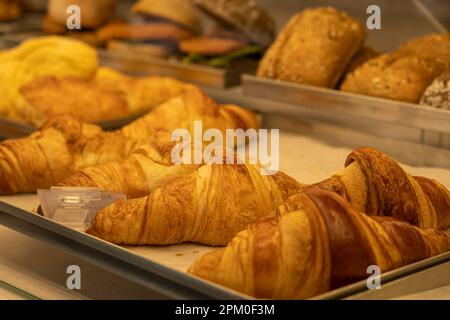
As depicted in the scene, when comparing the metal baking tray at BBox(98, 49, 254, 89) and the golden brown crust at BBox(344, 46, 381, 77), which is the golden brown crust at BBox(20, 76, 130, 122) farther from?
the golden brown crust at BBox(344, 46, 381, 77)

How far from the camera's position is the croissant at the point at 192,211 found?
1.71 meters

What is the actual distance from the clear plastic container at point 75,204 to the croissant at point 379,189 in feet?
1.47

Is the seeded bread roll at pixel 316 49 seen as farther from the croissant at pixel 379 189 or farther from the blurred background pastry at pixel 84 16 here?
the blurred background pastry at pixel 84 16

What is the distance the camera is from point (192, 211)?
1.72 m

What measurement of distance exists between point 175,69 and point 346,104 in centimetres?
80

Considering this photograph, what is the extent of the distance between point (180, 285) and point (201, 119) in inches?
40.2

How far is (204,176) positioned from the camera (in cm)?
175

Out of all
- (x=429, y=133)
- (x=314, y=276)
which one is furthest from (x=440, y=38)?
(x=314, y=276)

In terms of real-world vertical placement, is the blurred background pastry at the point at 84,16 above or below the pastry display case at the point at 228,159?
above

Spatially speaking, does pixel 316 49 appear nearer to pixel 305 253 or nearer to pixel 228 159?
pixel 228 159

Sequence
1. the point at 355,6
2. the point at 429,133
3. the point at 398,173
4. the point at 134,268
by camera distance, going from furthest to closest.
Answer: the point at 355,6
the point at 429,133
the point at 398,173
the point at 134,268

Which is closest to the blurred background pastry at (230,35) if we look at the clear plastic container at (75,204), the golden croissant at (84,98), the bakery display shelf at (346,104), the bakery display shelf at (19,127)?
the golden croissant at (84,98)

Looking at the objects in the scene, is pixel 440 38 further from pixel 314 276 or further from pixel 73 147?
pixel 314 276

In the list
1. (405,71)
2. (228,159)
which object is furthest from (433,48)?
(228,159)
